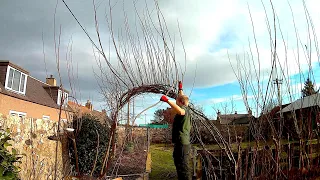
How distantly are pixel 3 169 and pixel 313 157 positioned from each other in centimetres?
356

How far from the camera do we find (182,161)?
3.51 meters

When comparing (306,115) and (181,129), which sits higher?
(306,115)

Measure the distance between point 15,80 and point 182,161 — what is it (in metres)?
13.7

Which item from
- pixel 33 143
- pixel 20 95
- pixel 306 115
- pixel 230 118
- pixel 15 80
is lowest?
pixel 33 143

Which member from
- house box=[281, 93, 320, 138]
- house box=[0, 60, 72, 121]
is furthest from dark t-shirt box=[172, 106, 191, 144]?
house box=[0, 60, 72, 121]

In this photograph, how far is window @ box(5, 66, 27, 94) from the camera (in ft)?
44.6

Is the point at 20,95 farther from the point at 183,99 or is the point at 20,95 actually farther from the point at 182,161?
the point at 183,99

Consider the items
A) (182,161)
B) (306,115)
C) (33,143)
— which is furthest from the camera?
(33,143)

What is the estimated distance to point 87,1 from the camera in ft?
8.89

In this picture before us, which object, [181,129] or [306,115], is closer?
[306,115]

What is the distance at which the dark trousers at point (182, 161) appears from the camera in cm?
345

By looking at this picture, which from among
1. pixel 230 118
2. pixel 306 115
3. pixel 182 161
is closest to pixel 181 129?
pixel 182 161

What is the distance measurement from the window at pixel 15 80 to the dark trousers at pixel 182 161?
12.8m

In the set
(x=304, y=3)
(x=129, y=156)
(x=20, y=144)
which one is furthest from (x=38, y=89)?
(x=304, y=3)
